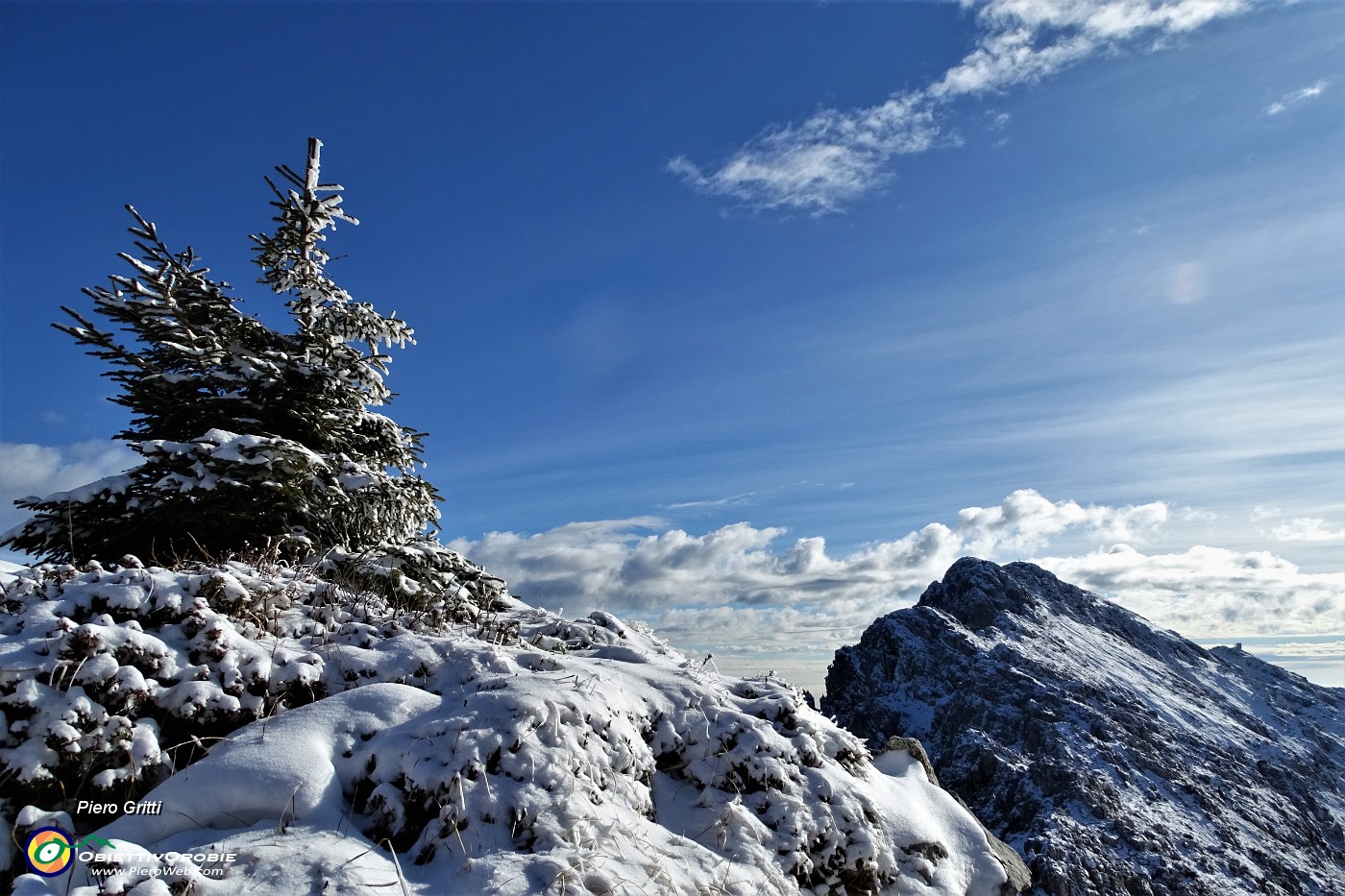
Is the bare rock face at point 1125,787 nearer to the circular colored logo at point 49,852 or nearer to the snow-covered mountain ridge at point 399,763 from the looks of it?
the snow-covered mountain ridge at point 399,763

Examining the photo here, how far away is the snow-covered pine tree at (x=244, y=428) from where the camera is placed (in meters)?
9.22

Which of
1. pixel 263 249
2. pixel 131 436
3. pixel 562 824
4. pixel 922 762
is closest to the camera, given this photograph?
pixel 562 824

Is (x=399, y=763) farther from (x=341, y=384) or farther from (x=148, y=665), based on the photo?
(x=341, y=384)

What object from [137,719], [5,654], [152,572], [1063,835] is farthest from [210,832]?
[1063,835]

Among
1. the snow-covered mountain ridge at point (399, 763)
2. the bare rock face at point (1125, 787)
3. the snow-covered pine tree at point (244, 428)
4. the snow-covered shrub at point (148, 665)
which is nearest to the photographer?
the snow-covered mountain ridge at point (399, 763)

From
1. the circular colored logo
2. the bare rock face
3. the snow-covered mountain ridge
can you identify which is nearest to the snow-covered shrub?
the snow-covered mountain ridge

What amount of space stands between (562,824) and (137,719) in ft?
10.2

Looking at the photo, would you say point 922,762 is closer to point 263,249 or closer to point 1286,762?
point 263,249

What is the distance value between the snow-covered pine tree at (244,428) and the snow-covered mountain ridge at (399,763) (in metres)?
2.60

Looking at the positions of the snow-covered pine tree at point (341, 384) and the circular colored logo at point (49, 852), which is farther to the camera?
the snow-covered pine tree at point (341, 384)

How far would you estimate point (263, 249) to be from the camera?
13516 mm

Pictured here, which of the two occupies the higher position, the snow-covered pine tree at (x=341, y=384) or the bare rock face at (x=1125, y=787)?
the snow-covered pine tree at (x=341, y=384)

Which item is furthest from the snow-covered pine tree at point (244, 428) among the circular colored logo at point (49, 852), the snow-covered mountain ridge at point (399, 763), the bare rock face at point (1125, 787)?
the bare rock face at point (1125, 787)

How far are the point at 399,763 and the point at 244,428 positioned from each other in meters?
7.93
